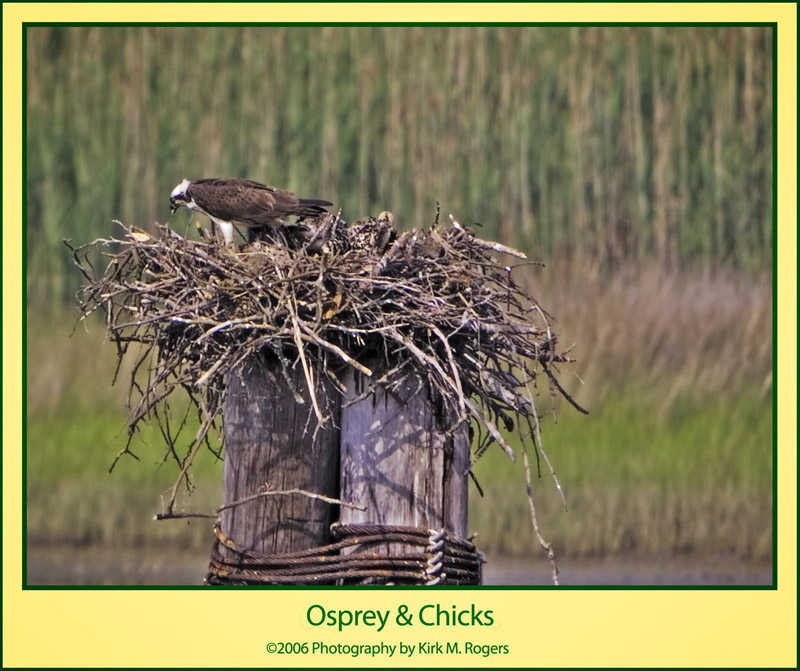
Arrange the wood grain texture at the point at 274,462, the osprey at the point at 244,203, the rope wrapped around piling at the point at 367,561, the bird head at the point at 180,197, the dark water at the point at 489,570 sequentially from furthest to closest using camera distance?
the dark water at the point at 489,570, the bird head at the point at 180,197, the osprey at the point at 244,203, the wood grain texture at the point at 274,462, the rope wrapped around piling at the point at 367,561

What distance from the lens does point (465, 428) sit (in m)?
4.73

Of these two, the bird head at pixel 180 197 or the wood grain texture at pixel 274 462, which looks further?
the bird head at pixel 180 197

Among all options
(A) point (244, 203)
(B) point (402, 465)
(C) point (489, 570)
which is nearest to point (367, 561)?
(B) point (402, 465)

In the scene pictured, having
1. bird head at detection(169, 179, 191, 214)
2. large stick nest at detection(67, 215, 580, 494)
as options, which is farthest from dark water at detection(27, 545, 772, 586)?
large stick nest at detection(67, 215, 580, 494)

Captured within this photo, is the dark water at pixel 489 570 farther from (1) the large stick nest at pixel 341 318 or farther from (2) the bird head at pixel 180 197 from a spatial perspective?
(1) the large stick nest at pixel 341 318

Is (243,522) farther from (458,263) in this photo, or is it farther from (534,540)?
(534,540)

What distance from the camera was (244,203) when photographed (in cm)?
651

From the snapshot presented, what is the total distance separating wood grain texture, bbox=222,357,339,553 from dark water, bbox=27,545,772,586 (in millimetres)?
4338

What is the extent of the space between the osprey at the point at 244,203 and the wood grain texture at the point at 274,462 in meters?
1.64

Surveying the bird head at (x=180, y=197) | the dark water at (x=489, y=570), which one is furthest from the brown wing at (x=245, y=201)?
the dark water at (x=489, y=570)

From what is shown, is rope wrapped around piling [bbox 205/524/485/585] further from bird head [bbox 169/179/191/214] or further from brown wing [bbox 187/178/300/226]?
bird head [bbox 169/179/191/214]

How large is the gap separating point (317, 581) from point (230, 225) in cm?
248

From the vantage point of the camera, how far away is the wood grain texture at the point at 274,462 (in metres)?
4.66

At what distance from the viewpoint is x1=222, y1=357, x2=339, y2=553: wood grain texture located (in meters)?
4.66
